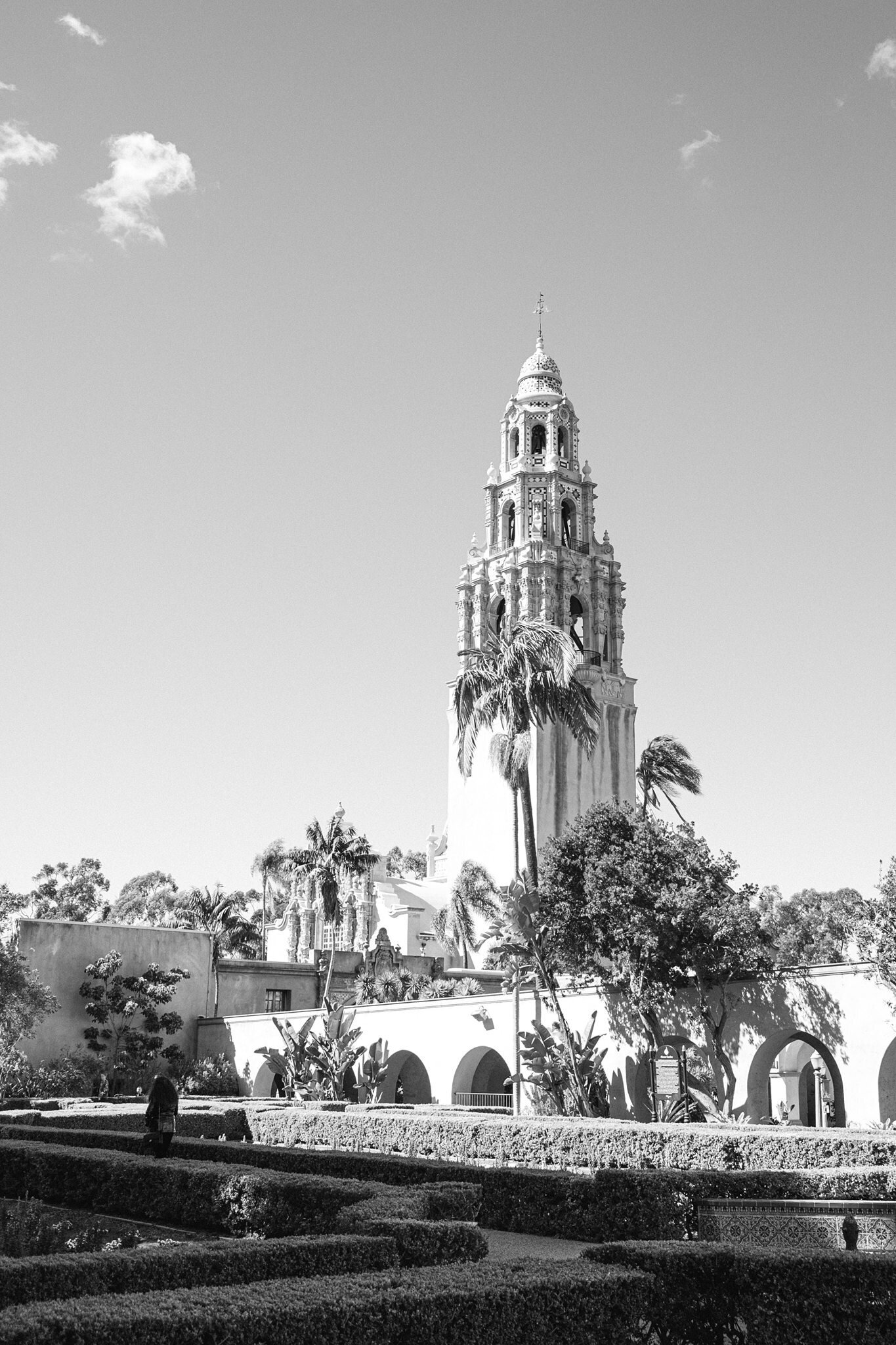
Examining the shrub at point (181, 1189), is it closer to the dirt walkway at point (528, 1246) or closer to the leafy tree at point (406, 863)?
the dirt walkway at point (528, 1246)

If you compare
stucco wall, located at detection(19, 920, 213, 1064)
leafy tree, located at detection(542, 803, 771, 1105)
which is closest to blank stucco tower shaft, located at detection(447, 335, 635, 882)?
stucco wall, located at detection(19, 920, 213, 1064)

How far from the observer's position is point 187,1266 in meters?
8.64

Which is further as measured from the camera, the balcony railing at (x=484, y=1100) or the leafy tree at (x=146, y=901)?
the leafy tree at (x=146, y=901)

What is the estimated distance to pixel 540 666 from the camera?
3847 cm

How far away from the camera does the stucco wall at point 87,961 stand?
4316 centimetres

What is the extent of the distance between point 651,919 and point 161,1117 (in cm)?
1295

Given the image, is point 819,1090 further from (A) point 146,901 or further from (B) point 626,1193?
(A) point 146,901

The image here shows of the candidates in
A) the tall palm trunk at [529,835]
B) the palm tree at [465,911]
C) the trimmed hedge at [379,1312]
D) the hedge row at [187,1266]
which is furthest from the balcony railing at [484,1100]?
the trimmed hedge at [379,1312]

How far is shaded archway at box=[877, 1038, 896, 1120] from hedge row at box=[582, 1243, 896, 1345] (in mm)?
17392

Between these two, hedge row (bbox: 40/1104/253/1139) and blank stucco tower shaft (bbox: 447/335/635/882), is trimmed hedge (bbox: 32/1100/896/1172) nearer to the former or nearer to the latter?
hedge row (bbox: 40/1104/253/1139)

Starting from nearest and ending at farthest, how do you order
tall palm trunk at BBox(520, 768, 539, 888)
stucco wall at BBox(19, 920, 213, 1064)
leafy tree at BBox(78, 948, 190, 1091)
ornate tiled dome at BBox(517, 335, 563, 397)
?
tall palm trunk at BBox(520, 768, 539, 888), leafy tree at BBox(78, 948, 190, 1091), stucco wall at BBox(19, 920, 213, 1064), ornate tiled dome at BBox(517, 335, 563, 397)

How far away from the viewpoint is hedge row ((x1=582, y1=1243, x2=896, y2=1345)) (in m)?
8.31

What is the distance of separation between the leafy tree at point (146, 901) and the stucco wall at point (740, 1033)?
4338 cm

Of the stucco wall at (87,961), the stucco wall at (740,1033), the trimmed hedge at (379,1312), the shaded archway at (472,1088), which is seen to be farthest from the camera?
the stucco wall at (87,961)
